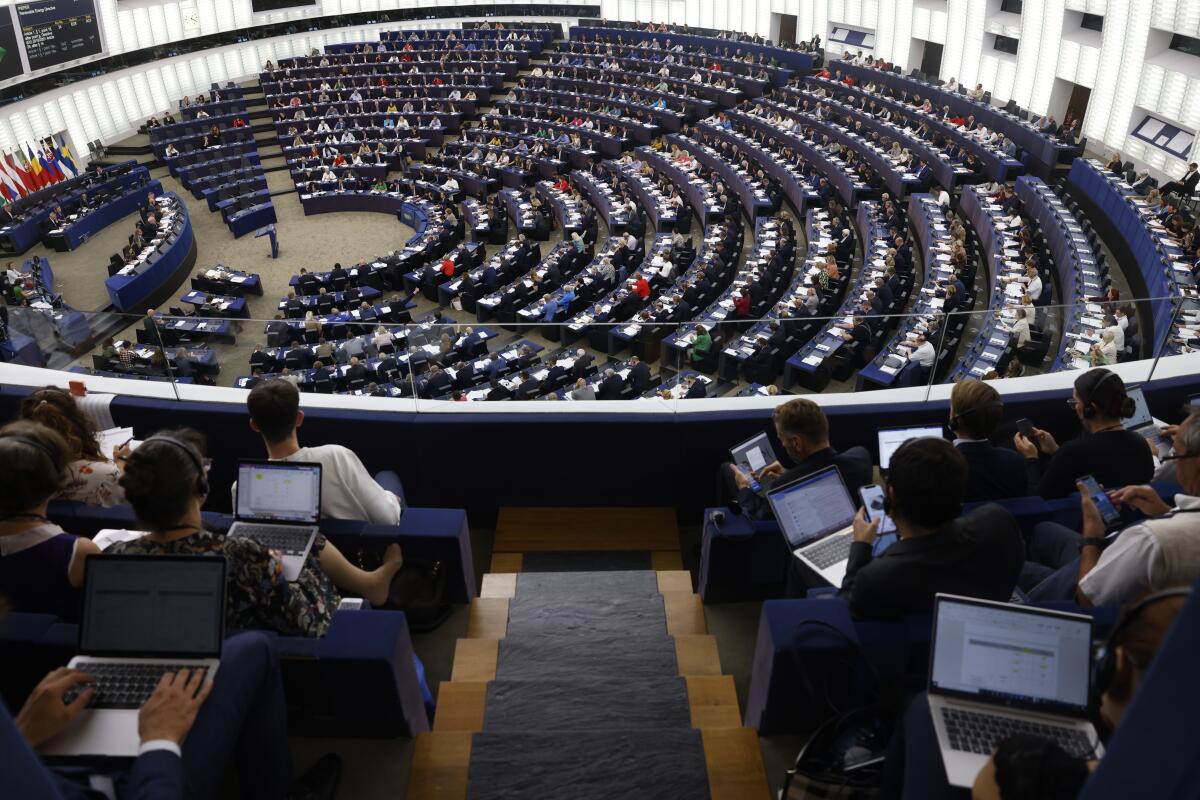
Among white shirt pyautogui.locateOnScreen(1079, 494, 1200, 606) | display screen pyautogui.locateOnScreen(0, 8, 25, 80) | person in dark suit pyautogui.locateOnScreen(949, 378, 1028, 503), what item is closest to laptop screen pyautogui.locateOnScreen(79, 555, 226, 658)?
white shirt pyautogui.locateOnScreen(1079, 494, 1200, 606)

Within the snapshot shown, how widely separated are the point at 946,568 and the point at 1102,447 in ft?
5.72

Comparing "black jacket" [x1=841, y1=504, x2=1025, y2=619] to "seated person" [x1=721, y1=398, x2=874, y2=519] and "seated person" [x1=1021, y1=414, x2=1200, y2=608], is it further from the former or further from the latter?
"seated person" [x1=721, y1=398, x2=874, y2=519]

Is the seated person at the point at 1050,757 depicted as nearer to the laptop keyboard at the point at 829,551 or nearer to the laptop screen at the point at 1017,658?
the laptop screen at the point at 1017,658

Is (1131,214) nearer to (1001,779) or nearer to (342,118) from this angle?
(1001,779)

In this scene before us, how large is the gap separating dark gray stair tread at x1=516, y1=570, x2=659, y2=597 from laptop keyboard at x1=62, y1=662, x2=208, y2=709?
204cm

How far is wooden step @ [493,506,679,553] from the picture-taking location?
16.3ft

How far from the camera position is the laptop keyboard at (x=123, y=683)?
2361 mm

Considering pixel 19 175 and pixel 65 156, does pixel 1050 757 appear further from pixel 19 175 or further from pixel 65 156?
pixel 65 156

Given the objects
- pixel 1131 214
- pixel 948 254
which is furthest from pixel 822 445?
pixel 1131 214

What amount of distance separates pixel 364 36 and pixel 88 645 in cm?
3432

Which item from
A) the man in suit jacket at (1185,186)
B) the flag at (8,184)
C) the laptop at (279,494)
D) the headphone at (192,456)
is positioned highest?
the headphone at (192,456)

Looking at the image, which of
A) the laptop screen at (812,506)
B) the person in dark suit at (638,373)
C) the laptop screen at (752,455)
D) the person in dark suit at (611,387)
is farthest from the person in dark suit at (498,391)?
the laptop screen at (812,506)

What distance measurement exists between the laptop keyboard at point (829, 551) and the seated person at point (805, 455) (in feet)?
1.08

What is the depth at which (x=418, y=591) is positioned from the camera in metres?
3.89
